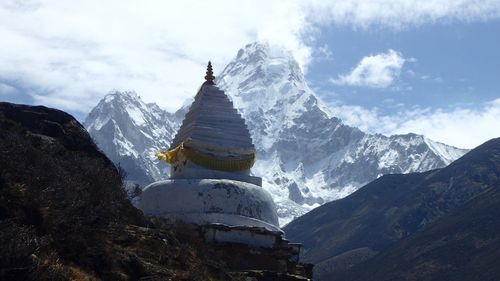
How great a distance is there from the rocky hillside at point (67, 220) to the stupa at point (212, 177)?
9.15 metres

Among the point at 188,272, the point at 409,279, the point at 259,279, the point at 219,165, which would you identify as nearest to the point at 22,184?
the point at 188,272

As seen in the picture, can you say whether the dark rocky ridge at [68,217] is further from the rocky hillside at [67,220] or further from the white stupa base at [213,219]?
the white stupa base at [213,219]

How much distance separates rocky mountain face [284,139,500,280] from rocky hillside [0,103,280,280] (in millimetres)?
80631

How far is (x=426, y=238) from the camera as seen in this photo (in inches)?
5300

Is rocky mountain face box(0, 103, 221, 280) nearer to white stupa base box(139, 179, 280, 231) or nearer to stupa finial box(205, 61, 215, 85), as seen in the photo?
white stupa base box(139, 179, 280, 231)

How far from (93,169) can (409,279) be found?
9688 centimetres

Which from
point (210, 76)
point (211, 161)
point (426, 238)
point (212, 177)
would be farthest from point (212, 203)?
point (426, 238)

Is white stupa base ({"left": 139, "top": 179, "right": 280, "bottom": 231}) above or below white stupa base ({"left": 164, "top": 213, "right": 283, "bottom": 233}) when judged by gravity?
above

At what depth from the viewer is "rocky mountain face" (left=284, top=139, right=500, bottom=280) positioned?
4515 inches

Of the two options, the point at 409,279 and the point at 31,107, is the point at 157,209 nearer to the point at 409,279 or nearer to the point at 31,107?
the point at 31,107

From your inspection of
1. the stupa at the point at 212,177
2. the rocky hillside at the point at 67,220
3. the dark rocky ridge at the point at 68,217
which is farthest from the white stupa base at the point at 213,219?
the rocky hillside at the point at 67,220

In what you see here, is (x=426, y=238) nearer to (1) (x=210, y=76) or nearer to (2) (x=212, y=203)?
(1) (x=210, y=76)

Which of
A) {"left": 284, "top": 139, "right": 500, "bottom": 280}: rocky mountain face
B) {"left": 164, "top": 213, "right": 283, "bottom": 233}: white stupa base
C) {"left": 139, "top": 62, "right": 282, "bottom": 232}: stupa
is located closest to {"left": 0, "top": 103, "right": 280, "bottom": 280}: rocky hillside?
{"left": 164, "top": 213, "right": 283, "bottom": 233}: white stupa base

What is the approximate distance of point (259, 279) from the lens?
28.9 metres
